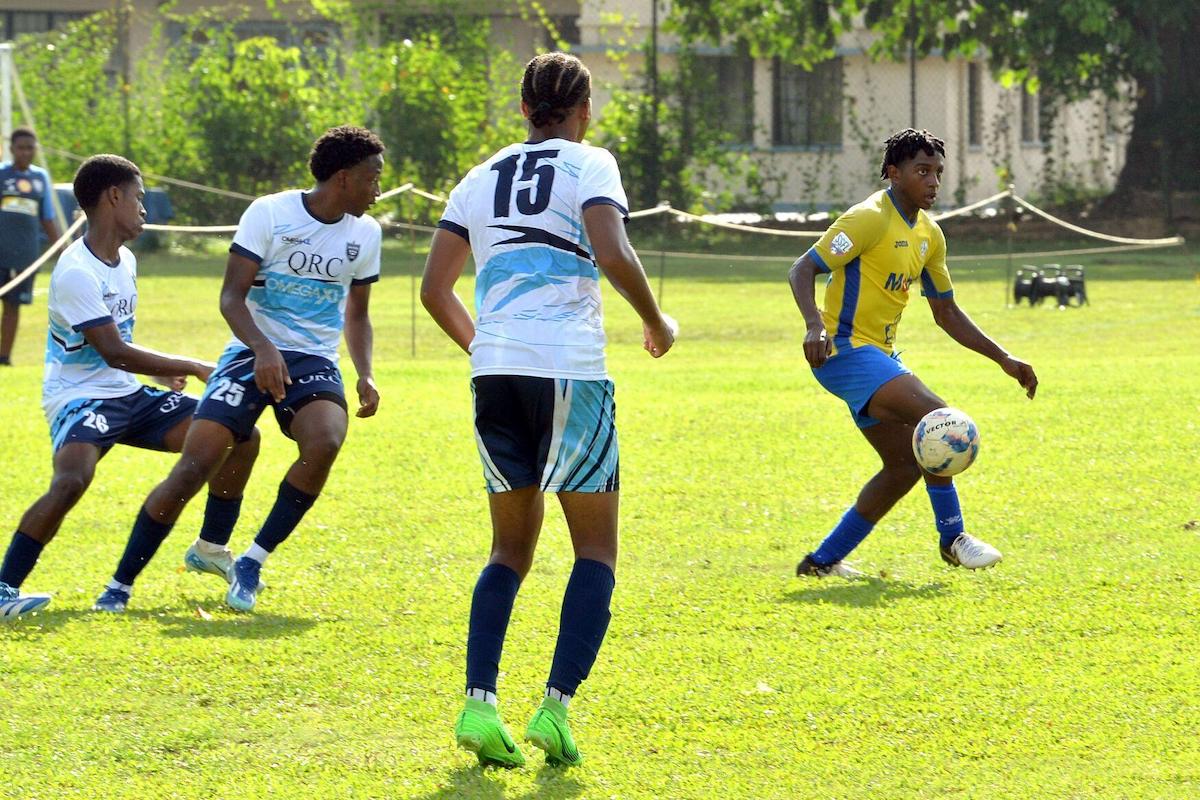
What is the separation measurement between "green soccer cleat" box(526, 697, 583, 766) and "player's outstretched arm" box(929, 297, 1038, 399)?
123 inches

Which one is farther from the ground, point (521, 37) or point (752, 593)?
point (521, 37)

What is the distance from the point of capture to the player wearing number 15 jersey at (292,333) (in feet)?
21.6

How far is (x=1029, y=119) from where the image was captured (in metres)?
38.2

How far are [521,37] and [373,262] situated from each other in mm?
32848

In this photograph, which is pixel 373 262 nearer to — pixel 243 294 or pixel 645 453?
pixel 243 294

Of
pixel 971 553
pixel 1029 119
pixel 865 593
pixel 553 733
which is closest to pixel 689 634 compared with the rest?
pixel 865 593

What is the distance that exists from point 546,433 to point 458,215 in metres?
0.65

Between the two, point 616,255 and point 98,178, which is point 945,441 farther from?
point 98,178

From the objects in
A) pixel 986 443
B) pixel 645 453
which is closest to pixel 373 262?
pixel 645 453

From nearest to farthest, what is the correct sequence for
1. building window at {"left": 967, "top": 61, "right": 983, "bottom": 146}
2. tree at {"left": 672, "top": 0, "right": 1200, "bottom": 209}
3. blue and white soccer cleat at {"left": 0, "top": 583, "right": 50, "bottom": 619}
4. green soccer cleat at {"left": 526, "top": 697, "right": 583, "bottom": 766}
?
green soccer cleat at {"left": 526, "top": 697, "right": 583, "bottom": 766} → blue and white soccer cleat at {"left": 0, "top": 583, "right": 50, "bottom": 619} → tree at {"left": 672, "top": 0, "right": 1200, "bottom": 209} → building window at {"left": 967, "top": 61, "right": 983, "bottom": 146}

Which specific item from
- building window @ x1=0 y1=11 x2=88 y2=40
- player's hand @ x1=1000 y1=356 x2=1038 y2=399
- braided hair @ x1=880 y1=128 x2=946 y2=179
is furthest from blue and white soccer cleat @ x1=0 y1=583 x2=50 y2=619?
building window @ x1=0 y1=11 x2=88 y2=40

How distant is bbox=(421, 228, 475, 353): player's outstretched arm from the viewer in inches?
188

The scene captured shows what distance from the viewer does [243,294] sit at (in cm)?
656

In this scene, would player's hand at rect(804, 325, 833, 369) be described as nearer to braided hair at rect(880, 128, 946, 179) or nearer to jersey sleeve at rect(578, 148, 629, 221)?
braided hair at rect(880, 128, 946, 179)
